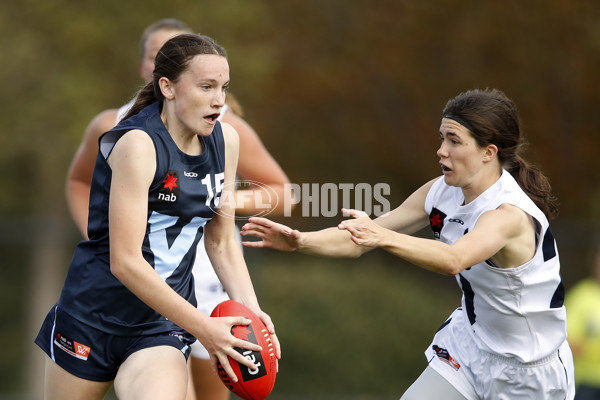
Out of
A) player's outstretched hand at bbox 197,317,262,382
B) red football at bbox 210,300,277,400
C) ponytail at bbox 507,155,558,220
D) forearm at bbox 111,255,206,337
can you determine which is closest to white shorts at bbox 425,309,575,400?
ponytail at bbox 507,155,558,220

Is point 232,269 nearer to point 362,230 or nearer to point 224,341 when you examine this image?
point 224,341

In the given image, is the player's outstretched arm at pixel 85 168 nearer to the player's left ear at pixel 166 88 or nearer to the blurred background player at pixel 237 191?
the blurred background player at pixel 237 191

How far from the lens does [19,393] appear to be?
11.4 metres

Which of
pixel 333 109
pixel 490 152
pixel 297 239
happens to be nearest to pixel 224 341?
pixel 297 239

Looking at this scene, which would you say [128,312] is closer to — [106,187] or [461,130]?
[106,187]

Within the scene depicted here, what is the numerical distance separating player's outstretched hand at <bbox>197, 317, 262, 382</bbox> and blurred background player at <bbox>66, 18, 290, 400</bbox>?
46.4 inches

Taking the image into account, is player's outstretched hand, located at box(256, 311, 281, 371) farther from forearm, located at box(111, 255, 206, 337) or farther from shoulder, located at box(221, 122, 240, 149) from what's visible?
shoulder, located at box(221, 122, 240, 149)

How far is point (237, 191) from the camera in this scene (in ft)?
15.4

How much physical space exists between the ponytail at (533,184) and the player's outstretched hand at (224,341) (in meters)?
1.55

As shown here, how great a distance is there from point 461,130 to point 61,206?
934cm

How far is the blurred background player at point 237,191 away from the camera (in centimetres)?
468

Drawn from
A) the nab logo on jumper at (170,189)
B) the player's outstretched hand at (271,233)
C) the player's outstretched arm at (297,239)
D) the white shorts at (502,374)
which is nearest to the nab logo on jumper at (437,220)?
the player's outstretched arm at (297,239)

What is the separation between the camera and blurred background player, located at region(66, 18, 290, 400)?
4680 mm

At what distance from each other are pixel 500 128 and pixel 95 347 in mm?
1996
